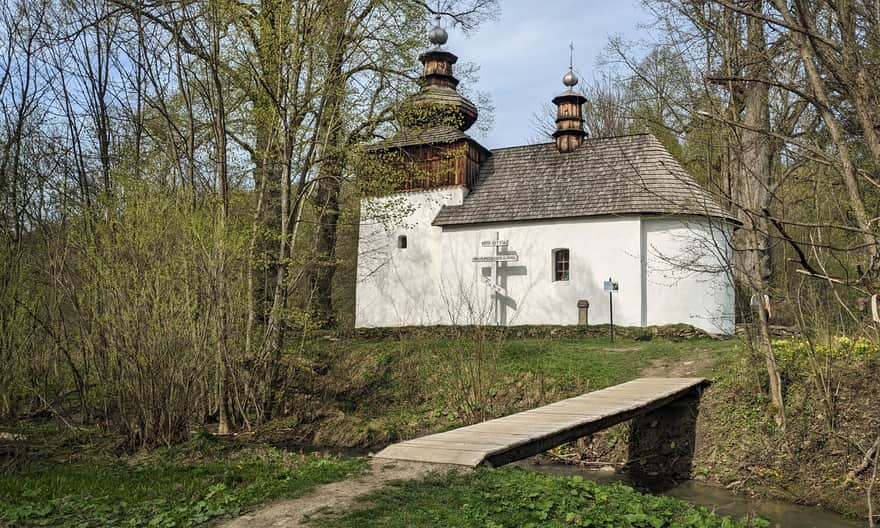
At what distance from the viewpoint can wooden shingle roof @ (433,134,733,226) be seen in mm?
18734

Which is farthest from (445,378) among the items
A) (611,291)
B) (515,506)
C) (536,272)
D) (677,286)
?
(515,506)

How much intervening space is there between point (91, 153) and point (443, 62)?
1471 centimetres

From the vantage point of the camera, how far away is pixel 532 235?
19.9 m

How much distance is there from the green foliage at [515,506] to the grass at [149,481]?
2.60 feet

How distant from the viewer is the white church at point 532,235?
59.9 ft

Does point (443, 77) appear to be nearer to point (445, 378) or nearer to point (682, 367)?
point (445, 378)

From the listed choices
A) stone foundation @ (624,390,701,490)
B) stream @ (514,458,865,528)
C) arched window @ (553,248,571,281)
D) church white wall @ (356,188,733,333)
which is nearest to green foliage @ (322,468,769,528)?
stream @ (514,458,865,528)

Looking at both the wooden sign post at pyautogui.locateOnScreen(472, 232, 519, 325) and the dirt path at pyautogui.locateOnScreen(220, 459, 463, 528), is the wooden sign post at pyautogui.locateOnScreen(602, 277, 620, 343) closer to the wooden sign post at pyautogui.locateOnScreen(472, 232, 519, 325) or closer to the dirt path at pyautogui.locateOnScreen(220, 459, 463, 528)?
the wooden sign post at pyautogui.locateOnScreen(472, 232, 519, 325)

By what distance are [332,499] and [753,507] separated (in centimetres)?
549

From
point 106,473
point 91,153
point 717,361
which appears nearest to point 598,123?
point 717,361

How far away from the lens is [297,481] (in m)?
5.40

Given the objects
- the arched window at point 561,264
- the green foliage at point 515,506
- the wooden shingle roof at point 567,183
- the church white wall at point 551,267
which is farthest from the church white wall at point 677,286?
the green foliage at point 515,506

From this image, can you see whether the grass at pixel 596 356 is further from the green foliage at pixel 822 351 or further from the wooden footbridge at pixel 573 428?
the green foliage at pixel 822 351

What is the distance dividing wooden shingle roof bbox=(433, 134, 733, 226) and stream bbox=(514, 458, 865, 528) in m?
9.64
